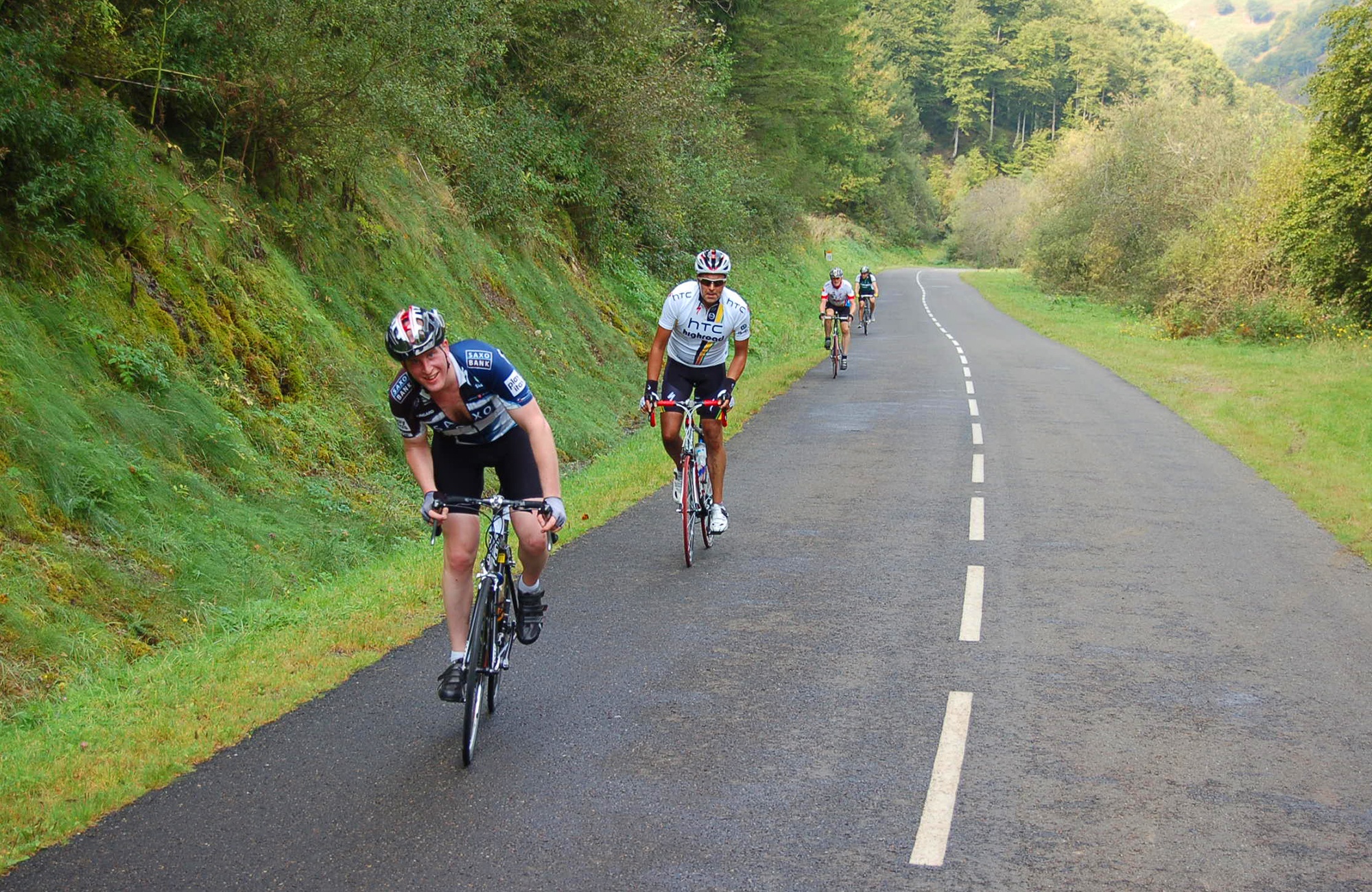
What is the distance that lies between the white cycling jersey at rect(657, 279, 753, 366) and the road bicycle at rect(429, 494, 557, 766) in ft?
12.3

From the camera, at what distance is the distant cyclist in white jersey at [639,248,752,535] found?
29.9ft

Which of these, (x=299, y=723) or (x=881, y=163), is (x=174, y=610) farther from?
(x=881, y=163)

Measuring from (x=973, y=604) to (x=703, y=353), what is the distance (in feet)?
9.51

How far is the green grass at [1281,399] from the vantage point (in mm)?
12359

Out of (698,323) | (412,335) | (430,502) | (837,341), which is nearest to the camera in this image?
(412,335)

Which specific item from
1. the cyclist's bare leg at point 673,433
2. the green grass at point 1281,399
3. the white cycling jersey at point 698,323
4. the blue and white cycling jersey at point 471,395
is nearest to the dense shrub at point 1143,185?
the green grass at point 1281,399

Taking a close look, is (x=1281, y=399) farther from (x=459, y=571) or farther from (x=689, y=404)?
(x=459, y=571)

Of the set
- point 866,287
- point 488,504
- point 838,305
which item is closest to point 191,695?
point 488,504

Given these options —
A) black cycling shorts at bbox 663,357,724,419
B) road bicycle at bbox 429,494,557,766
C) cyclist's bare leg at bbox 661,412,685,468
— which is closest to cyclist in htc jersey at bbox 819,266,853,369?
black cycling shorts at bbox 663,357,724,419

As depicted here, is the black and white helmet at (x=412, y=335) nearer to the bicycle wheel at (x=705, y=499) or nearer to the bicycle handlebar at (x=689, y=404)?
the bicycle handlebar at (x=689, y=404)

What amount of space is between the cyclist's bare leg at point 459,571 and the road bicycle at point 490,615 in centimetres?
6

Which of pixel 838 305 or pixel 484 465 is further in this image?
pixel 838 305

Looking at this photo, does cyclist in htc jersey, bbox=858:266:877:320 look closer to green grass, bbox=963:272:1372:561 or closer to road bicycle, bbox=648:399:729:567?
green grass, bbox=963:272:1372:561

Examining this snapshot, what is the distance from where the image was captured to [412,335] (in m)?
4.93
